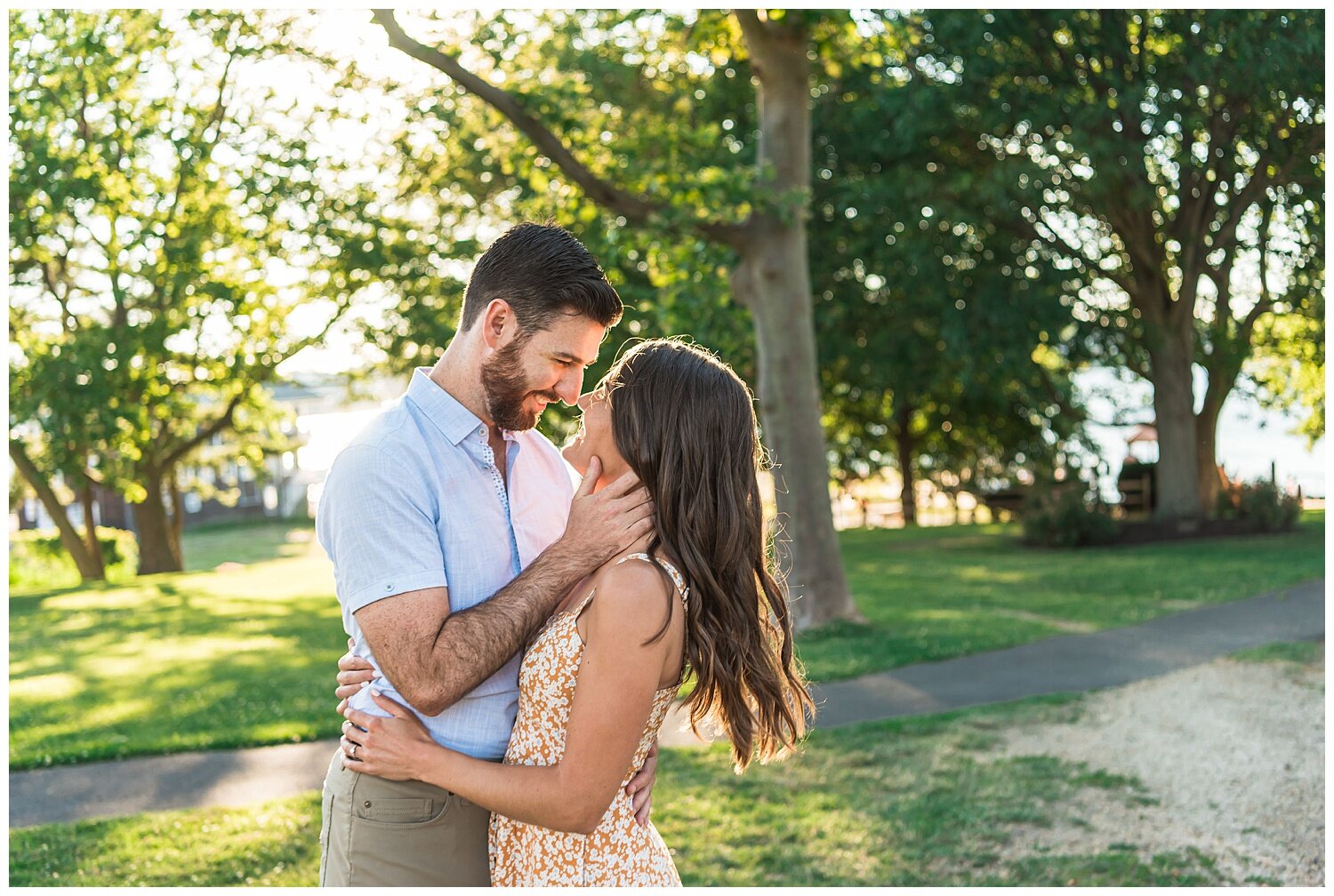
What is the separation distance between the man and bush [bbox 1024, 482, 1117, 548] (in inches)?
785

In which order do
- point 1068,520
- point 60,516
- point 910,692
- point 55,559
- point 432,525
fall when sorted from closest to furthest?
point 432,525 → point 910,692 → point 1068,520 → point 60,516 → point 55,559

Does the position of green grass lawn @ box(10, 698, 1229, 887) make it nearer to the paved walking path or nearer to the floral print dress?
the paved walking path

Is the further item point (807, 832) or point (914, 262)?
point (914, 262)

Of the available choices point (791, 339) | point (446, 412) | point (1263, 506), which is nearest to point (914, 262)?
point (1263, 506)

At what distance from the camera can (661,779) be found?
23.7ft

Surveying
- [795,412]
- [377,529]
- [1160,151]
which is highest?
[1160,151]

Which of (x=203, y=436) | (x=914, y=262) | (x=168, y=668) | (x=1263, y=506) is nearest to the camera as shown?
(x=168, y=668)

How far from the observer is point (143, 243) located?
2194 centimetres

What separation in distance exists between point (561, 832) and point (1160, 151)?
Result: 2101 centimetres

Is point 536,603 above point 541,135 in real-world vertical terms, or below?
below

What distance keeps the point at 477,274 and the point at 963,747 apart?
18.9ft

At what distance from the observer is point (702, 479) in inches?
104

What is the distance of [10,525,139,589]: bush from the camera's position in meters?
27.7

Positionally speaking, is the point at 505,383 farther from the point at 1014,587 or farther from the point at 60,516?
the point at 60,516
